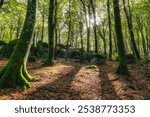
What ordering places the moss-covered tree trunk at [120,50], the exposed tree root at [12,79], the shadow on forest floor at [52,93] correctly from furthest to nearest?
the moss-covered tree trunk at [120,50] < the exposed tree root at [12,79] < the shadow on forest floor at [52,93]

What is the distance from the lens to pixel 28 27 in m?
9.84

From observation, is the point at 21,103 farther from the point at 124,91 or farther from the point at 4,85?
the point at 124,91

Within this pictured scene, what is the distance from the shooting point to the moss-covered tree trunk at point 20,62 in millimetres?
8711

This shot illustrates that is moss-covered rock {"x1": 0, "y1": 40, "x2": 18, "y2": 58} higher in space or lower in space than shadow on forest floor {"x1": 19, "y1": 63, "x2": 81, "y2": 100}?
higher

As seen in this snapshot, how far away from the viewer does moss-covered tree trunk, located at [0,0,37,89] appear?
8.71 m

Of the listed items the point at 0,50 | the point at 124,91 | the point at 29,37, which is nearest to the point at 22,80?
the point at 29,37

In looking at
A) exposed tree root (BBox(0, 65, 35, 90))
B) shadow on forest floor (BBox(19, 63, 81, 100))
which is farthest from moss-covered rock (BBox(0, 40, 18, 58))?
shadow on forest floor (BBox(19, 63, 81, 100))

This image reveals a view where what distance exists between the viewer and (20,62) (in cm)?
934

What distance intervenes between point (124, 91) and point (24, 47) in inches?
217

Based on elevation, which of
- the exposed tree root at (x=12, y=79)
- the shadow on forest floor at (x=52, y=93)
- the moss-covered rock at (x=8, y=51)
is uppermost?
the moss-covered rock at (x=8, y=51)

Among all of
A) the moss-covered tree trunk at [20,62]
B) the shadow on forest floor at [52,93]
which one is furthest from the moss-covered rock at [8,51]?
the shadow on forest floor at [52,93]

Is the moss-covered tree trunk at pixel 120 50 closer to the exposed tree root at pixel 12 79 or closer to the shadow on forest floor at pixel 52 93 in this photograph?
the shadow on forest floor at pixel 52 93

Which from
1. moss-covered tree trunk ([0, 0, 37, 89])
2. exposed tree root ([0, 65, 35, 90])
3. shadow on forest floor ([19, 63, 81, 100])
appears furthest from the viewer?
moss-covered tree trunk ([0, 0, 37, 89])

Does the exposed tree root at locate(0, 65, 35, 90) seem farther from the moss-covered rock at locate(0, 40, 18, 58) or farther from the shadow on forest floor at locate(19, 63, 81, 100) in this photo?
the moss-covered rock at locate(0, 40, 18, 58)
